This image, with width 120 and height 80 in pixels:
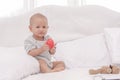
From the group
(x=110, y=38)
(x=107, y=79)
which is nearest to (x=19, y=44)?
(x=110, y=38)

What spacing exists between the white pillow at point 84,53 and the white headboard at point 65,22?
12 centimetres

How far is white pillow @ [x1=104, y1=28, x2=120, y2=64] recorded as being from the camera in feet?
6.37

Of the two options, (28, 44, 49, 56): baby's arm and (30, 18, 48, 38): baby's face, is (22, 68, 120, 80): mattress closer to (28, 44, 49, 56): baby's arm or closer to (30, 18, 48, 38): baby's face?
(28, 44, 49, 56): baby's arm

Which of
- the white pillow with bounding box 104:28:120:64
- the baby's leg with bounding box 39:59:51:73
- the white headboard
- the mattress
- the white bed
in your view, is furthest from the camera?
the white headboard

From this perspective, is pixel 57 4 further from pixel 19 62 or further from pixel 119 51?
pixel 19 62

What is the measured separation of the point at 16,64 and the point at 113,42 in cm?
68

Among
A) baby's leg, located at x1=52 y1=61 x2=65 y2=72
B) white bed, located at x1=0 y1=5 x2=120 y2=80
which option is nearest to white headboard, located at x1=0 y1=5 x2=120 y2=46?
white bed, located at x1=0 y1=5 x2=120 y2=80

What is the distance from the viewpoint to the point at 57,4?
2.40 meters

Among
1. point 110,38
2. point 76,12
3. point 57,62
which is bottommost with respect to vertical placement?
point 57,62

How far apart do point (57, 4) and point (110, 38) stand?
1.87ft

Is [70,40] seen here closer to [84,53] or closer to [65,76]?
[84,53]

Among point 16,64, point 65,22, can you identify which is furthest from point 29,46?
point 65,22

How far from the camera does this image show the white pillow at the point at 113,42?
76.4 inches

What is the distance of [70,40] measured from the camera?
2.17 metres
